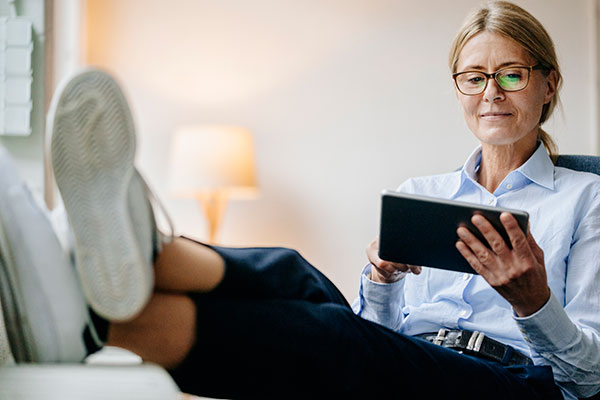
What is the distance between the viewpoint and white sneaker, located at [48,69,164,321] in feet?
2.86

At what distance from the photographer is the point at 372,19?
315 cm

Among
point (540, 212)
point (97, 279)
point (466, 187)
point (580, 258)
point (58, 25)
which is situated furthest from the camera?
point (58, 25)

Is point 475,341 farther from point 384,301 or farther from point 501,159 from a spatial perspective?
point 501,159

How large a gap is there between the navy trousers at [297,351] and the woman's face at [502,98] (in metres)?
0.59

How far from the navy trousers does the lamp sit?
65.5 inches

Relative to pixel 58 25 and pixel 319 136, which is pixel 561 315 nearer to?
pixel 319 136

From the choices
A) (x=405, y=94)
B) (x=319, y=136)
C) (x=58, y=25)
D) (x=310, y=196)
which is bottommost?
(x=310, y=196)

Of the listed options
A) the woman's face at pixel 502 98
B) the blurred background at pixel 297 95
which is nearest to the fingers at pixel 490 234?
the woman's face at pixel 502 98

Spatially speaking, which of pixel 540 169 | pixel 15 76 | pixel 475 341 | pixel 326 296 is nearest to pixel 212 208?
pixel 15 76

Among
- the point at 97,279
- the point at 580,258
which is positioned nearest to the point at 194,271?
the point at 97,279

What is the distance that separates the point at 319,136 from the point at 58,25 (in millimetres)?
1226

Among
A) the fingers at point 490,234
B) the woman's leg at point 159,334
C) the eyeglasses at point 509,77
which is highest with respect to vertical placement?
the eyeglasses at point 509,77

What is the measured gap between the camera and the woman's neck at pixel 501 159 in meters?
1.54

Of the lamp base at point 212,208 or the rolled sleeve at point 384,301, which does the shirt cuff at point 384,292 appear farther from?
the lamp base at point 212,208
